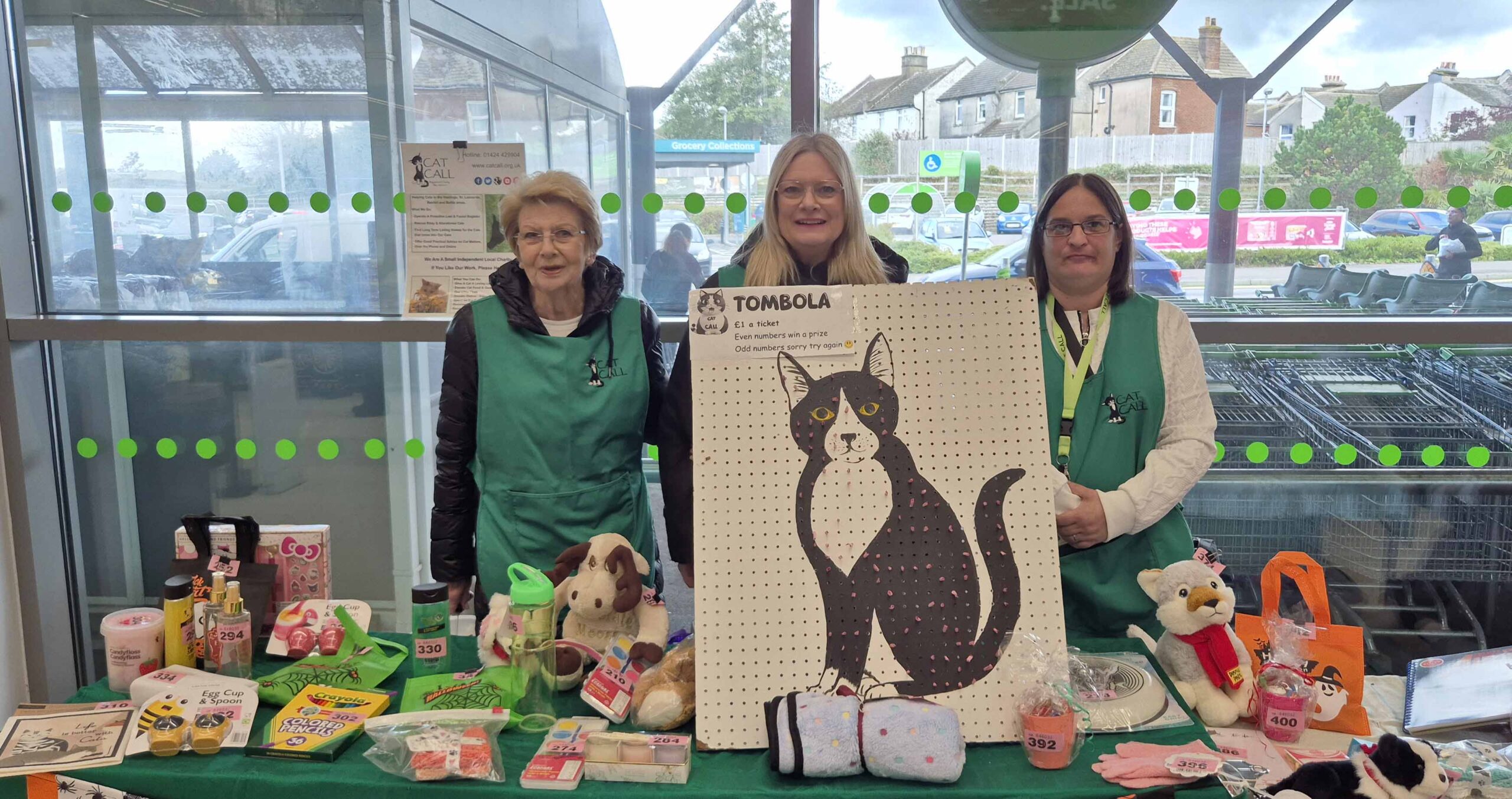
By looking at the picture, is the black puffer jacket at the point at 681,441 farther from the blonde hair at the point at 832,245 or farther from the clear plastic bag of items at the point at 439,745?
the clear plastic bag of items at the point at 439,745

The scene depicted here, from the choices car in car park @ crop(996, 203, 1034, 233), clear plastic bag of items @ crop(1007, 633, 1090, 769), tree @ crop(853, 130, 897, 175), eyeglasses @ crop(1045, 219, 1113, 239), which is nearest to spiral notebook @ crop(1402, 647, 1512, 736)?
clear plastic bag of items @ crop(1007, 633, 1090, 769)

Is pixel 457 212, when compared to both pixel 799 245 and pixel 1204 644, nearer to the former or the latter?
pixel 799 245

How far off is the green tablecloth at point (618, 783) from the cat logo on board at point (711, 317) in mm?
666

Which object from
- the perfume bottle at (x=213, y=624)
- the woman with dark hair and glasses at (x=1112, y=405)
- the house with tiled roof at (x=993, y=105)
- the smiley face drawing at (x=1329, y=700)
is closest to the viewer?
the smiley face drawing at (x=1329, y=700)

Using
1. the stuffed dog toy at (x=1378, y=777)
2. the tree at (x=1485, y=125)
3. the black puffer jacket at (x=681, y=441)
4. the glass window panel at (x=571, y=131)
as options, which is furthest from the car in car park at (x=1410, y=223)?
the glass window panel at (x=571, y=131)

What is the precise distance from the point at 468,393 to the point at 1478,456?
284cm

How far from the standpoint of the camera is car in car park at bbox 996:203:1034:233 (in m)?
2.94

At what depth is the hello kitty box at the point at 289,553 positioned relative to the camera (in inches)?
78.2

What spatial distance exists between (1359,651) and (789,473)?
1004 mm

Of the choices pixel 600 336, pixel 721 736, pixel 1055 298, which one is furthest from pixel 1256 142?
pixel 721 736

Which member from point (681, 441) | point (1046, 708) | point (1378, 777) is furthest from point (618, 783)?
point (1378, 777)

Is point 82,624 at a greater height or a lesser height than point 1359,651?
lesser

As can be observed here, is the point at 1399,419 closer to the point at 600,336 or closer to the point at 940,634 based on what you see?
the point at 940,634

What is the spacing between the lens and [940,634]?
1573 mm
